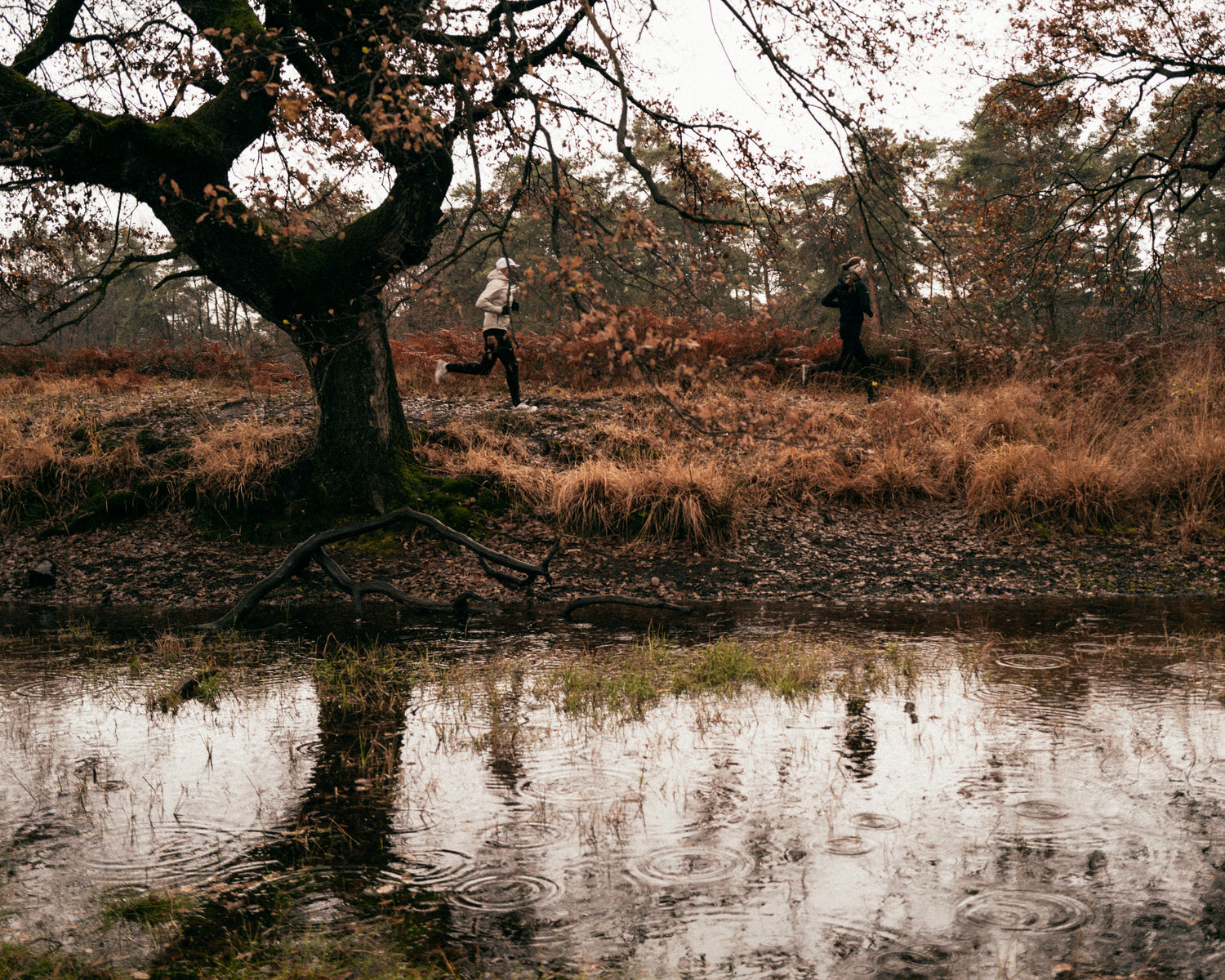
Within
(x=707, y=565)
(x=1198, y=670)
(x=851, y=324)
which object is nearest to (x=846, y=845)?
(x=1198, y=670)

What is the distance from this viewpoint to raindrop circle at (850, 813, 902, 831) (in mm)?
3588

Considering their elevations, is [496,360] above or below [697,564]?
above

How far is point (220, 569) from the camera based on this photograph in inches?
392

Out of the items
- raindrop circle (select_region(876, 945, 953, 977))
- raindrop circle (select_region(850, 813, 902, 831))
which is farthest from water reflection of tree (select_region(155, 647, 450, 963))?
raindrop circle (select_region(850, 813, 902, 831))

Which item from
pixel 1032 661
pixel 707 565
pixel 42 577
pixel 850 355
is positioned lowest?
pixel 1032 661

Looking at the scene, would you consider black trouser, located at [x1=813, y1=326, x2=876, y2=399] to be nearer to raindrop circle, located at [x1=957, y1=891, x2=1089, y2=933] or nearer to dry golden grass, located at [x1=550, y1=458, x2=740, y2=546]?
dry golden grass, located at [x1=550, y1=458, x2=740, y2=546]

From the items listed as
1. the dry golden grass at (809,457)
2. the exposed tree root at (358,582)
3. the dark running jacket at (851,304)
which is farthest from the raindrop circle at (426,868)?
the dark running jacket at (851,304)

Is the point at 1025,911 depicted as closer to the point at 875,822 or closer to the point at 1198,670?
the point at 875,822

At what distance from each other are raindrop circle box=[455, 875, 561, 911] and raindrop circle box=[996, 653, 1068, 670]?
155 inches

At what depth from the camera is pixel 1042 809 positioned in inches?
145

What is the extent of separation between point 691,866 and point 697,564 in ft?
21.7

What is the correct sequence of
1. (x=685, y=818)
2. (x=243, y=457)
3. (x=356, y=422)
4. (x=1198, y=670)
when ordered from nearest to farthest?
1. (x=685, y=818)
2. (x=1198, y=670)
3. (x=356, y=422)
4. (x=243, y=457)

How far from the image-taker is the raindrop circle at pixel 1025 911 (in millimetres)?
2838

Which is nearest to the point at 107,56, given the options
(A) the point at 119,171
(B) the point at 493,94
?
(A) the point at 119,171
